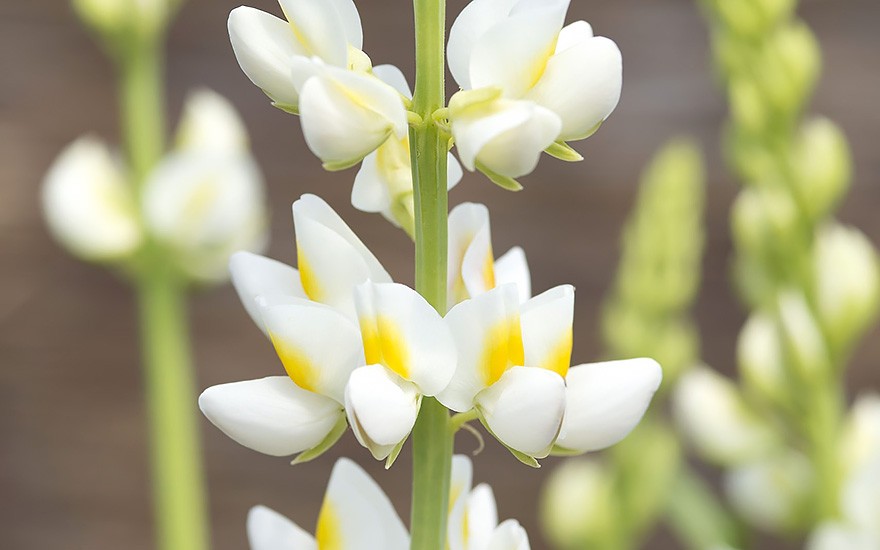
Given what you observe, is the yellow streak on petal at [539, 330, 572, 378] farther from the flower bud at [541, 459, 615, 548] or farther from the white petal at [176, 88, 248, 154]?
the white petal at [176, 88, 248, 154]

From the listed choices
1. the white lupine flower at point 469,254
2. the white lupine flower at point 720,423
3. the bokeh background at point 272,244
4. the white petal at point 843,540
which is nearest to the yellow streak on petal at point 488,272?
the white lupine flower at point 469,254

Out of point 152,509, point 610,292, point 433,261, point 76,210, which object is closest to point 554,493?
point 76,210

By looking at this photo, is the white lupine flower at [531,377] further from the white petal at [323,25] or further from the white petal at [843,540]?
the white petal at [843,540]

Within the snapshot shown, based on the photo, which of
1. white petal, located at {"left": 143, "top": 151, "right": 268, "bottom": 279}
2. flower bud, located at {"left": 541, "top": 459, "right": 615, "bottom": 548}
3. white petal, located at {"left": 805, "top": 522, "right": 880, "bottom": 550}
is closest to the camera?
white petal, located at {"left": 805, "top": 522, "right": 880, "bottom": 550}

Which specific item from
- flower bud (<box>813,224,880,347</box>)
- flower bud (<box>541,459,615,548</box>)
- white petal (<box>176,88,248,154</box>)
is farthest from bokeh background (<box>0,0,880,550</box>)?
flower bud (<box>813,224,880,347</box>)

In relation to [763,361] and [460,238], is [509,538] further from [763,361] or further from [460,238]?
[763,361]

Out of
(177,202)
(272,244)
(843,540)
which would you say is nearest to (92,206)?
(177,202)
